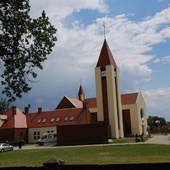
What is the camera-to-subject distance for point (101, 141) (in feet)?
162

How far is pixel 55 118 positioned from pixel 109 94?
12.4 m

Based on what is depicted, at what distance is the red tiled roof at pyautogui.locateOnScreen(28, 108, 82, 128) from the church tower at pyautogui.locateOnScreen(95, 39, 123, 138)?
5866 millimetres

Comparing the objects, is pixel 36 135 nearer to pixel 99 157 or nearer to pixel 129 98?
pixel 129 98

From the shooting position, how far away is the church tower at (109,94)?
2589 inches

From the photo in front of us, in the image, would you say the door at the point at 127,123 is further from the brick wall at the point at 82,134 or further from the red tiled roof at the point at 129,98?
the brick wall at the point at 82,134

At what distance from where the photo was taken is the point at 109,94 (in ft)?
218

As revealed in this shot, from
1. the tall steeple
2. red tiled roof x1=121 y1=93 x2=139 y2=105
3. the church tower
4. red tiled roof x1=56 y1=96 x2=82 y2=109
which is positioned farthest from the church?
the tall steeple

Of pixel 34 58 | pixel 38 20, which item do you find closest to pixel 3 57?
pixel 34 58

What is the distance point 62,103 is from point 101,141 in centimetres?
3110

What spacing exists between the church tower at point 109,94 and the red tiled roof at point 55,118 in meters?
5.87

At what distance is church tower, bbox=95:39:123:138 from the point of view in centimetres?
6575

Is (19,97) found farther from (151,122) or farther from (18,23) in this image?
(151,122)

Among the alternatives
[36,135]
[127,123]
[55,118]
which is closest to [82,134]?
[55,118]

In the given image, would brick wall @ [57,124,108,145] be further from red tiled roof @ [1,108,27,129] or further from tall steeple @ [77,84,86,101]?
tall steeple @ [77,84,86,101]
